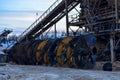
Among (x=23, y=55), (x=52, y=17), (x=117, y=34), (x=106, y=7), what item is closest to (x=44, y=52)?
(x=23, y=55)

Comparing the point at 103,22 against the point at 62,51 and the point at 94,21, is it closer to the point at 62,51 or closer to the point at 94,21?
the point at 94,21

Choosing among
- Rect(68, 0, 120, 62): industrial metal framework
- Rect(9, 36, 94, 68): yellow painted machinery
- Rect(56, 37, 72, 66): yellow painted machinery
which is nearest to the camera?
Rect(9, 36, 94, 68): yellow painted machinery

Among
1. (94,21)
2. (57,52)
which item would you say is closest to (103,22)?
(94,21)

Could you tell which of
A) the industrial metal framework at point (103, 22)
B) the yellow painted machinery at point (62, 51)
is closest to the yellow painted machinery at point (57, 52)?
the yellow painted machinery at point (62, 51)

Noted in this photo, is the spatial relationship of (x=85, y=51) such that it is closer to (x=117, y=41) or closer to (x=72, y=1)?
(x=117, y=41)

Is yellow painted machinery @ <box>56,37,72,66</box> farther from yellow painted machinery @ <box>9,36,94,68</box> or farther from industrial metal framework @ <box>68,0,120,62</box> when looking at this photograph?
industrial metal framework @ <box>68,0,120,62</box>

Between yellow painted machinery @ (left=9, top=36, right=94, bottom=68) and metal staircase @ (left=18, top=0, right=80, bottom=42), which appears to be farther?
metal staircase @ (left=18, top=0, right=80, bottom=42)

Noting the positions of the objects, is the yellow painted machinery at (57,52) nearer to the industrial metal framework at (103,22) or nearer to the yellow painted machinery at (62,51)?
the yellow painted machinery at (62,51)

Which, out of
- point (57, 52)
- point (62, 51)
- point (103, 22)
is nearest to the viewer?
point (62, 51)

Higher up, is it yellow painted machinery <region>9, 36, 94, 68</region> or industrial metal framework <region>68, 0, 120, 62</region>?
industrial metal framework <region>68, 0, 120, 62</region>

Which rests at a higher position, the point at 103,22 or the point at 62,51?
the point at 103,22

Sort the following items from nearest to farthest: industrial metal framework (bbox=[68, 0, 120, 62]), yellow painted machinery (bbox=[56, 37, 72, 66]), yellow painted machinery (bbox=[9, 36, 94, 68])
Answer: yellow painted machinery (bbox=[9, 36, 94, 68]) < yellow painted machinery (bbox=[56, 37, 72, 66]) < industrial metal framework (bbox=[68, 0, 120, 62])

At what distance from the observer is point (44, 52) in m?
29.4

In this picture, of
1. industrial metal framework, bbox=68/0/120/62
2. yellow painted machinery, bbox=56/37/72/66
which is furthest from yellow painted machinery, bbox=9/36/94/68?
industrial metal framework, bbox=68/0/120/62
